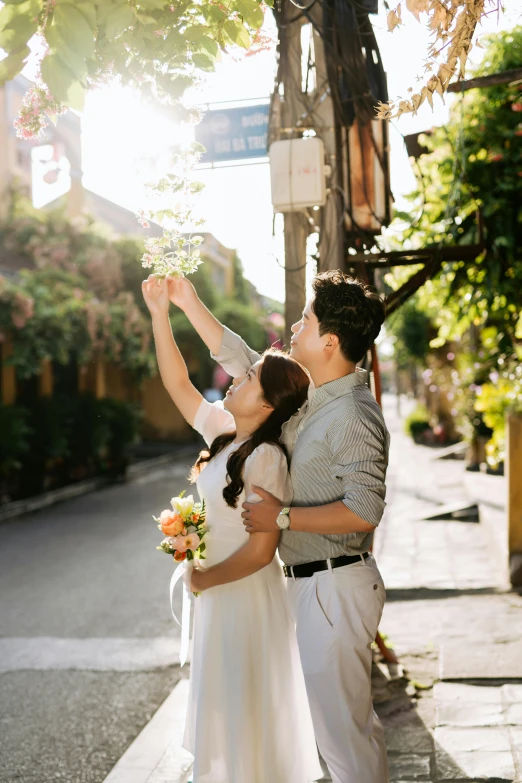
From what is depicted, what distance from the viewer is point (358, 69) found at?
16.4ft

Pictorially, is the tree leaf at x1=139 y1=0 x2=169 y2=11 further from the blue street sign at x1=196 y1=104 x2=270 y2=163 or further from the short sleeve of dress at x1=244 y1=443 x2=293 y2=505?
the blue street sign at x1=196 y1=104 x2=270 y2=163

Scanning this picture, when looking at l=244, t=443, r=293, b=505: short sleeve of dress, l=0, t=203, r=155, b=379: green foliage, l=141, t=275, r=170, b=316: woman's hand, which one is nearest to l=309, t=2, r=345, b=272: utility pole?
l=141, t=275, r=170, b=316: woman's hand

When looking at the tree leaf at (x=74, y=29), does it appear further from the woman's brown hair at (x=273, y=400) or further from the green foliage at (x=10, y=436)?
the green foliage at (x=10, y=436)

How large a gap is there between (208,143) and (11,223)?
1210 centimetres

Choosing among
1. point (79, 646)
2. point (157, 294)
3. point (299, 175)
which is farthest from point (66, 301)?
point (157, 294)

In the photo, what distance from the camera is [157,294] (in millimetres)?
3334

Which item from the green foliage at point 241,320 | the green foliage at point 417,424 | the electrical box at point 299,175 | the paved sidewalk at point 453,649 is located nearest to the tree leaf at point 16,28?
the electrical box at point 299,175

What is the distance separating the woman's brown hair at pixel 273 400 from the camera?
306 cm

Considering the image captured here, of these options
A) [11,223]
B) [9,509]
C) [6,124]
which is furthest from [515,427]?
[6,124]

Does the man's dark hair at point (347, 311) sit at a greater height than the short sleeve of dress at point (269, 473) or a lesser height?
greater

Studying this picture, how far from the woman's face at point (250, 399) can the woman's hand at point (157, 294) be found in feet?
1.50

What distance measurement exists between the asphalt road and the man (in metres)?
1.93

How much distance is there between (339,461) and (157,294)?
102 cm

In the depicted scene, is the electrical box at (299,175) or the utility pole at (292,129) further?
the utility pole at (292,129)
